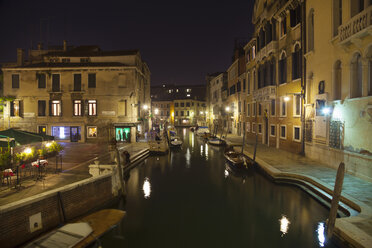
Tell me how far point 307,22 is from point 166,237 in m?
17.1

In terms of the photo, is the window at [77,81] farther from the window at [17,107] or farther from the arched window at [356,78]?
the arched window at [356,78]

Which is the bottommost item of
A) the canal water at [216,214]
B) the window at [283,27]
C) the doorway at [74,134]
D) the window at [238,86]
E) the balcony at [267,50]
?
the canal water at [216,214]

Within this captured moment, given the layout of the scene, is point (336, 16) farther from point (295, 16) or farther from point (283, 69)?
point (283, 69)

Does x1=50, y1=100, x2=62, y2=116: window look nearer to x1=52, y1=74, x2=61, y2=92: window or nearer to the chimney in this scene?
x1=52, y1=74, x2=61, y2=92: window

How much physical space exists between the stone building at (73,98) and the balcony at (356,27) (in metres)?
20.5

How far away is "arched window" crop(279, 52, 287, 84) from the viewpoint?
21.7m

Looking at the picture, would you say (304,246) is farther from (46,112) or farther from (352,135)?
(46,112)

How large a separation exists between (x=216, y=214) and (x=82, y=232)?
18.6 ft

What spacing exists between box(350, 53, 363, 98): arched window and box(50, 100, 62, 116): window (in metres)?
27.5

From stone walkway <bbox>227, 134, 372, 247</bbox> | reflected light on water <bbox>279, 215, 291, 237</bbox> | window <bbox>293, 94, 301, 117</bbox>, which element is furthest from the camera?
window <bbox>293, 94, 301, 117</bbox>

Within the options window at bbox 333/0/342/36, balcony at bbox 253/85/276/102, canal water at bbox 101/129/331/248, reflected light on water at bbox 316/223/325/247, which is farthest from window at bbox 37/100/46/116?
reflected light on water at bbox 316/223/325/247

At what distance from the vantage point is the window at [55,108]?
2769 cm

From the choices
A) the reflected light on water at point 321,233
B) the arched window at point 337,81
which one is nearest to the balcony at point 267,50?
the arched window at point 337,81

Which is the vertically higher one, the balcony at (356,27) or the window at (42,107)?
the balcony at (356,27)
